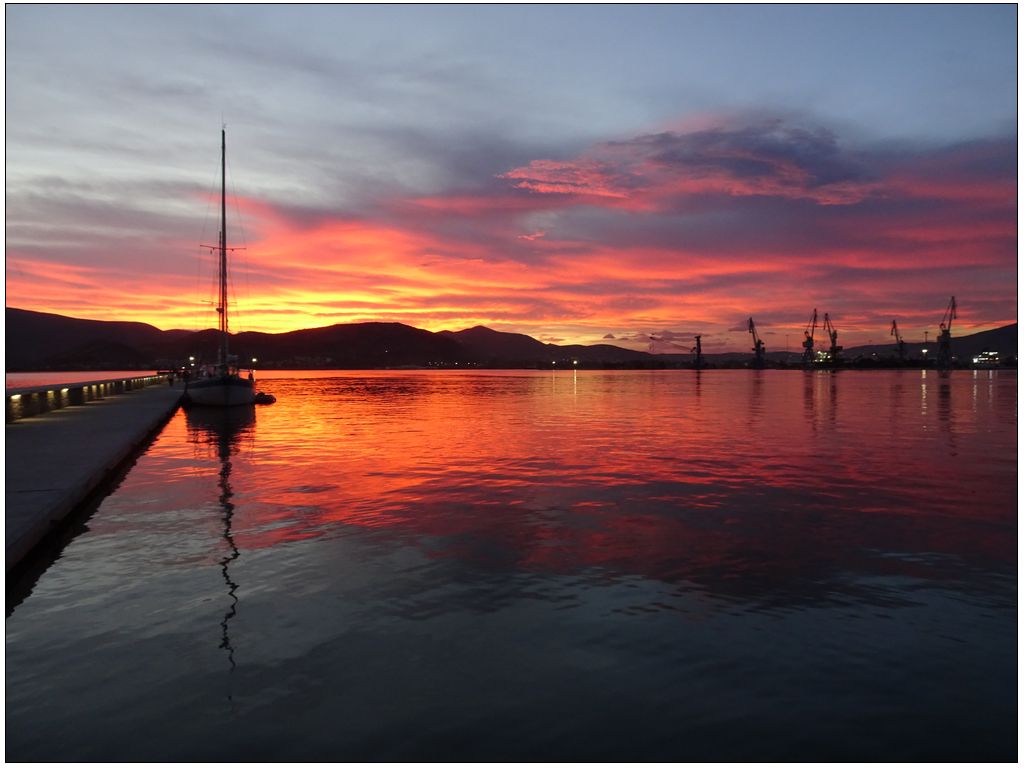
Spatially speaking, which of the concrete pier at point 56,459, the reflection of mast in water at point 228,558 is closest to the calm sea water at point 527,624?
the reflection of mast in water at point 228,558

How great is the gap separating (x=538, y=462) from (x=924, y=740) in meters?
21.1

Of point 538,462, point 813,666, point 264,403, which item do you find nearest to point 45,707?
point 813,666

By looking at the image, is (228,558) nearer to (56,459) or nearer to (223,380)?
(56,459)

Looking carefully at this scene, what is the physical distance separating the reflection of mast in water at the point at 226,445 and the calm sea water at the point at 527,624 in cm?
12

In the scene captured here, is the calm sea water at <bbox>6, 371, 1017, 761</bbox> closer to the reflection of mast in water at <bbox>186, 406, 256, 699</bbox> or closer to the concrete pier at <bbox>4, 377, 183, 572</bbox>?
the reflection of mast in water at <bbox>186, 406, 256, 699</bbox>

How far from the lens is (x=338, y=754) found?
695 centimetres

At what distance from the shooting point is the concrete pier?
45.8 feet

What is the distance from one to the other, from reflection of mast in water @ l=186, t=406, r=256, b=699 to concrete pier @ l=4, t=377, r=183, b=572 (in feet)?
9.32

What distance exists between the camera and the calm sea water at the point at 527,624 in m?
7.34

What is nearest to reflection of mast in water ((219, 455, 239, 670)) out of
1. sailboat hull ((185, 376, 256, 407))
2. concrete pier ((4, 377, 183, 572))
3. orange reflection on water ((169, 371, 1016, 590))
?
orange reflection on water ((169, 371, 1016, 590))

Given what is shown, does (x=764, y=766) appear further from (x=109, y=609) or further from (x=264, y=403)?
(x=264, y=403)

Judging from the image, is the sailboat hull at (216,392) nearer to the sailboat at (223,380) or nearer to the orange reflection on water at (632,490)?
the sailboat at (223,380)

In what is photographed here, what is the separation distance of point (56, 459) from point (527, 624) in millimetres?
18710

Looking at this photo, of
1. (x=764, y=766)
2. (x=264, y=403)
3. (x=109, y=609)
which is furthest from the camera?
(x=264, y=403)
